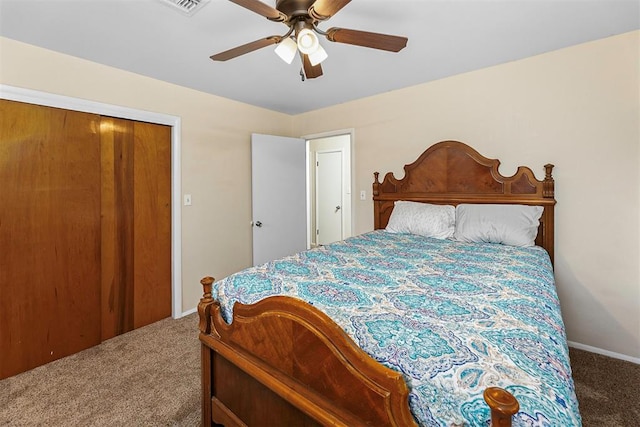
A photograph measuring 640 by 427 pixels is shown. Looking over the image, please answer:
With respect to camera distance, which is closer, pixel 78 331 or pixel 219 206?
pixel 78 331

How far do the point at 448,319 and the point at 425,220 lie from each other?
1751mm

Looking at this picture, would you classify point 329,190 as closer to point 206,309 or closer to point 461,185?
point 461,185

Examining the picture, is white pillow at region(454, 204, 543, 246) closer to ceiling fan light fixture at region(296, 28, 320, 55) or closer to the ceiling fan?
the ceiling fan

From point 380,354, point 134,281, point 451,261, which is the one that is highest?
point 451,261

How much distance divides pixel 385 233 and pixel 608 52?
2.07 m

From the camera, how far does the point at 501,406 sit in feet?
2.04

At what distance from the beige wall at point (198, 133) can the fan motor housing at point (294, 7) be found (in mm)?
1855

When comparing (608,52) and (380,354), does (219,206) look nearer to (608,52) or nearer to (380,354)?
(380,354)

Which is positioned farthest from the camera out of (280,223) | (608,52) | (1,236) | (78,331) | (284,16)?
(280,223)

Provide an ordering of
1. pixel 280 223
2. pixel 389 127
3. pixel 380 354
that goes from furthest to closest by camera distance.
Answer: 1. pixel 280 223
2. pixel 389 127
3. pixel 380 354

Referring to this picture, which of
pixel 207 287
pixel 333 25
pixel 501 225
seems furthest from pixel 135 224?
pixel 501 225

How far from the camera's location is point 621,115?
6.97 feet

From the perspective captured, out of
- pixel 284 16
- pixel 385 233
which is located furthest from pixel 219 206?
pixel 284 16

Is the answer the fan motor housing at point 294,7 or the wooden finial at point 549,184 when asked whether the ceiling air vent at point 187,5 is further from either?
the wooden finial at point 549,184
